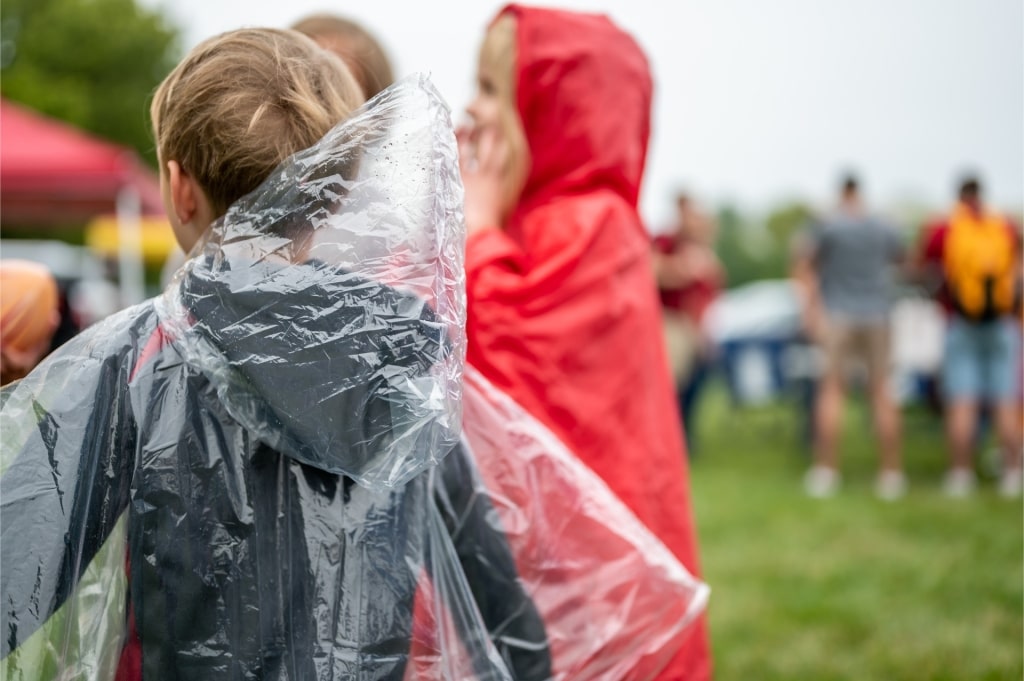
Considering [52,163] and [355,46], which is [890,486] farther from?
[52,163]

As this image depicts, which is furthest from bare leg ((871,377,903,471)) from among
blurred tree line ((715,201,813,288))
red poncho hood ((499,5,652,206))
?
blurred tree line ((715,201,813,288))

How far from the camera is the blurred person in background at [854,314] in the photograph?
17.1 feet

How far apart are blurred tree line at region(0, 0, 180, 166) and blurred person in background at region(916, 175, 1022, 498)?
23865 millimetres

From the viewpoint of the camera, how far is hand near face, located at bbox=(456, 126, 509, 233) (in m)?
1.50

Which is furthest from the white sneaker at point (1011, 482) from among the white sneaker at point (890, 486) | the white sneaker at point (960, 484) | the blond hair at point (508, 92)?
the blond hair at point (508, 92)

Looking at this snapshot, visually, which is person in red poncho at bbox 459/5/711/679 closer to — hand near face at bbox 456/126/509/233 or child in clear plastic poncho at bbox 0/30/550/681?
hand near face at bbox 456/126/509/233

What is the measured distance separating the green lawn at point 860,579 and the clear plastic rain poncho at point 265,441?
6.66 feet

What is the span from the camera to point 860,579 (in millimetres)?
3547

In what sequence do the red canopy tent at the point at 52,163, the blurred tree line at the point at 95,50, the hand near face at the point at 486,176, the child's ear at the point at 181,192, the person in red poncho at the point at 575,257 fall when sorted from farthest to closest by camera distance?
the blurred tree line at the point at 95,50, the red canopy tent at the point at 52,163, the hand near face at the point at 486,176, the person in red poncho at the point at 575,257, the child's ear at the point at 181,192

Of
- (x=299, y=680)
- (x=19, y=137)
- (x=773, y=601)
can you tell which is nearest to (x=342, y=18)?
(x=299, y=680)

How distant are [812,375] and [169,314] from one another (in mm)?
6254

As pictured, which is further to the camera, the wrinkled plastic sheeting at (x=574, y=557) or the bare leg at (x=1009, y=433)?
the bare leg at (x=1009, y=433)

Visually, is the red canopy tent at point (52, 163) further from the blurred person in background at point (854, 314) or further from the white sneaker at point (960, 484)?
the white sneaker at point (960, 484)

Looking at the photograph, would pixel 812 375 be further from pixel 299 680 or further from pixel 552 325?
pixel 299 680
